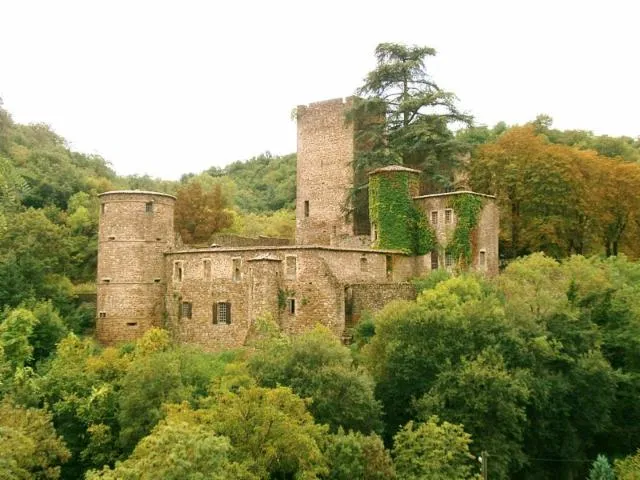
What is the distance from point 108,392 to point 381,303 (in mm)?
11084

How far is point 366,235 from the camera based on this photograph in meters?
40.1

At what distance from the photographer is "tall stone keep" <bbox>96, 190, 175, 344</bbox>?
35219 millimetres

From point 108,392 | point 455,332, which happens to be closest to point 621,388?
point 455,332

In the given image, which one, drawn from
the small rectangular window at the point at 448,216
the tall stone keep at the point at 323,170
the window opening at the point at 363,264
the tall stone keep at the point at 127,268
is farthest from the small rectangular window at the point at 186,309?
the small rectangular window at the point at 448,216

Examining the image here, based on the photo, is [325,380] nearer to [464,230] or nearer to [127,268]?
[464,230]

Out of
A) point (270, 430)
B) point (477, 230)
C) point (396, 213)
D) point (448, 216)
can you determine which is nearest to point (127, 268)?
point (396, 213)

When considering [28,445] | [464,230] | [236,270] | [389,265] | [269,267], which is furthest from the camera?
[464,230]

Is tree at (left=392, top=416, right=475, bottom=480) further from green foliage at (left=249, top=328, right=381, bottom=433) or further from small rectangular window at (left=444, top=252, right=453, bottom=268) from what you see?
small rectangular window at (left=444, top=252, right=453, bottom=268)

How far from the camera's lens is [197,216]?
49.7 m

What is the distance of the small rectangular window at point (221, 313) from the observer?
3369cm

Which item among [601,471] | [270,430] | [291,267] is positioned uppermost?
[291,267]

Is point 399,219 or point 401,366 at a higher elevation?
point 399,219

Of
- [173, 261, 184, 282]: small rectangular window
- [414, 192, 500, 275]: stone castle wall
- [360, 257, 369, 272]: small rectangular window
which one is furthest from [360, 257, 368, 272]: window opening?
[173, 261, 184, 282]: small rectangular window

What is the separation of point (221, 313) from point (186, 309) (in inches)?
78.5
